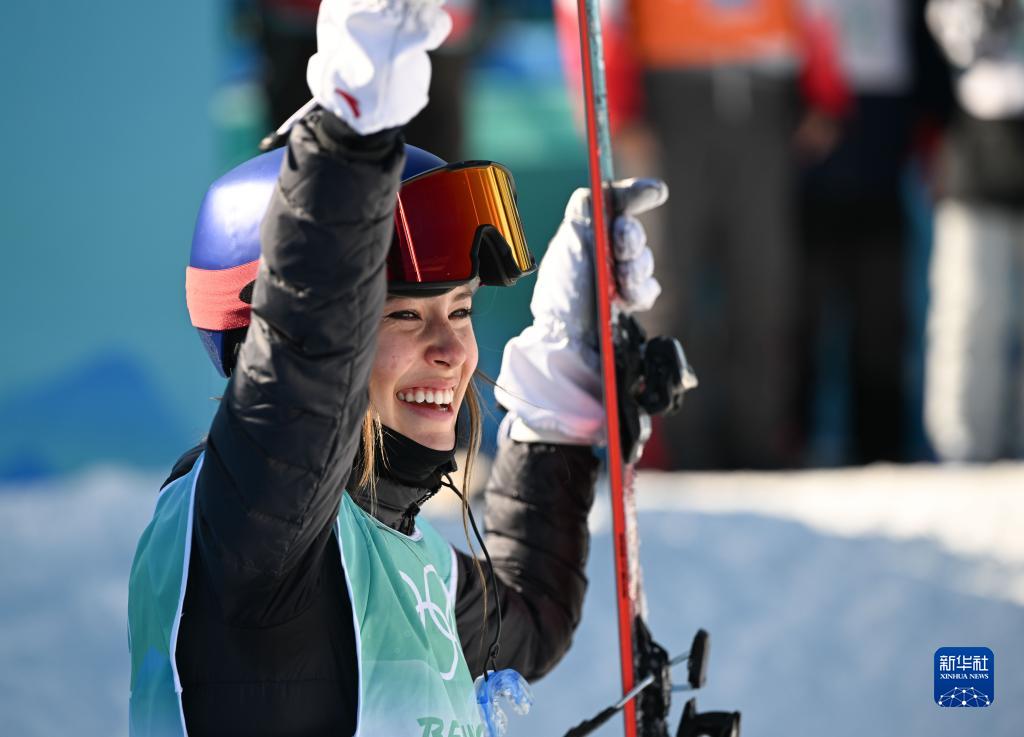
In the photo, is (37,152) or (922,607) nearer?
(37,152)

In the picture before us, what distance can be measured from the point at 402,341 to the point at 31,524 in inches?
97.8

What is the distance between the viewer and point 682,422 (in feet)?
20.2

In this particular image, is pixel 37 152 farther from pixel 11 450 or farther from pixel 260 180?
pixel 260 180

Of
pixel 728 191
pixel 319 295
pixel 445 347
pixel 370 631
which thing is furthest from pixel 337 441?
pixel 728 191

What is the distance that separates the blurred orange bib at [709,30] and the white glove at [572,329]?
3404 millimetres

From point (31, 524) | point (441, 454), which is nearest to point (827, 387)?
point (31, 524)

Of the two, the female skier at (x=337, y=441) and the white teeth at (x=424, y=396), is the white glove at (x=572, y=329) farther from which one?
the white teeth at (x=424, y=396)

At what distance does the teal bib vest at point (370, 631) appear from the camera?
1663 mm

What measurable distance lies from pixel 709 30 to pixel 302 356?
15.1 feet

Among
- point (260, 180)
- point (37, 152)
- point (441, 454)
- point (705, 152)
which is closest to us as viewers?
point (260, 180)

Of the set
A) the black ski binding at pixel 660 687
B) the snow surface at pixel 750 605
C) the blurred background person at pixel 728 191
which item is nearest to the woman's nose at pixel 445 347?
the black ski binding at pixel 660 687

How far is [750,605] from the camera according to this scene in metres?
4.46

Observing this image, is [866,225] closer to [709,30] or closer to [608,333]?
[709,30]

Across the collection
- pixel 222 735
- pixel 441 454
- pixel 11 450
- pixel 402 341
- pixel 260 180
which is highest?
pixel 260 180
